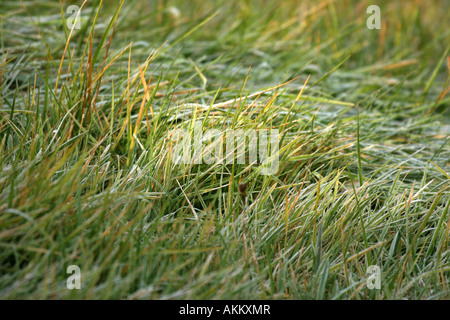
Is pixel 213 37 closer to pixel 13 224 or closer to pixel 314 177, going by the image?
pixel 314 177

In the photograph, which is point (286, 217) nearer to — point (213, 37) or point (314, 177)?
point (314, 177)

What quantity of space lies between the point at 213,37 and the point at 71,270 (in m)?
1.81

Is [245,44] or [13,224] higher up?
[245,44]

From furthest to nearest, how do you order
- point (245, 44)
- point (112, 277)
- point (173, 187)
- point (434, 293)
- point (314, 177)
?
1. point (245, 44)
2. point (314, 177)
3. point (173, 187)
4. point (434, 293)
5. point (112, 277)

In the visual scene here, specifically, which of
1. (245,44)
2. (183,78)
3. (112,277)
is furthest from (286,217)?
(245,44)

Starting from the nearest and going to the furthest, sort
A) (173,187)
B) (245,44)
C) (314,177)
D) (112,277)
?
(112,277), (173,187), (314,177), (245,44)

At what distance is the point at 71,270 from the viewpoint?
104cm

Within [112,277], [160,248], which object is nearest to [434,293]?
[160,248]

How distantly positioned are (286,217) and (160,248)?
0.38m

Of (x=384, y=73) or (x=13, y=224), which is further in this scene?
(x=384, y=73)

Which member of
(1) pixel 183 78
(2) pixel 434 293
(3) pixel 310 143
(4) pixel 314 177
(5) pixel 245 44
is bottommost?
(2) pixel 434 293

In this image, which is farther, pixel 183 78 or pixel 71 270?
pixel 183 78

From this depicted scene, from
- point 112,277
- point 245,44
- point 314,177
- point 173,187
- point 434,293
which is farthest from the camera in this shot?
point 245,44

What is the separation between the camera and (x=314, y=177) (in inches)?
62.4
